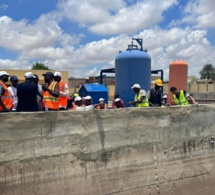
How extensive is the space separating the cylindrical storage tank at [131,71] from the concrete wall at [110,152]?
6.81m

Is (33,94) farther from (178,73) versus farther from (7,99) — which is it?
(178,73)

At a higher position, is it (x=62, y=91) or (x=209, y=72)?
(x=209, y=72)

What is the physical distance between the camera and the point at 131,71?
13359 mm

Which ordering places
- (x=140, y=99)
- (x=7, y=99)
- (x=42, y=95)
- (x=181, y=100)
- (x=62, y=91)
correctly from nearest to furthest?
(x=42, y=95), (x=7, y=99), (x=62, y=91), (x=140, y=99), (x=181, y=100)

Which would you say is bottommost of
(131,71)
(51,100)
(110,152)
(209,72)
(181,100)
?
(110,152)

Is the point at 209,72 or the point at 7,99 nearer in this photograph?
the point at 7,99

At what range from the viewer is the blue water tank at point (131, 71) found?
521 inches

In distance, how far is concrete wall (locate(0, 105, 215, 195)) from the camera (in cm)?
411

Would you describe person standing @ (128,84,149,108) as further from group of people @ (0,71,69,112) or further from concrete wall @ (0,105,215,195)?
group of people @ (0,71,69,112)

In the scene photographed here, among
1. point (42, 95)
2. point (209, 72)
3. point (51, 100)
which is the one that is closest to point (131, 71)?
point (51, 100)

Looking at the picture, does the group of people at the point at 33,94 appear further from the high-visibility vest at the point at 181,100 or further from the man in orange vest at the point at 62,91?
the high-visibility vest at the point at 181,100

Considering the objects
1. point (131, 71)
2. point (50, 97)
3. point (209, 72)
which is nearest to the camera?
point (50, 97)

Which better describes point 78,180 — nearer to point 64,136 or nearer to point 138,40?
point 64,136

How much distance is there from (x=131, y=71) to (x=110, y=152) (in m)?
8.66
